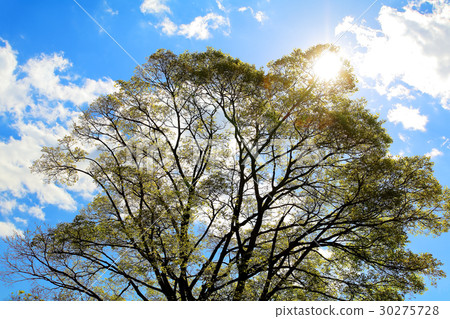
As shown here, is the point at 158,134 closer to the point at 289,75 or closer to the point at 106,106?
the point at 106,106

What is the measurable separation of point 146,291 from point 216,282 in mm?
5359

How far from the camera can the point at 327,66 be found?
44.4 ft

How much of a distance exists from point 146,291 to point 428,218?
14.1 m

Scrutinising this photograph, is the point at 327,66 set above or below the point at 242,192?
above

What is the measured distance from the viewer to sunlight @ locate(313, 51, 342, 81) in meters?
13.5

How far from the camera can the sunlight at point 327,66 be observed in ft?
44.3
